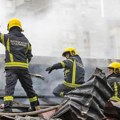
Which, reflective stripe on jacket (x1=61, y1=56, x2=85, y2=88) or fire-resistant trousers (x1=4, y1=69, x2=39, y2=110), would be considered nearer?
fire-resistant trousers (x1=4, y1=69, x2=39, y2=110)

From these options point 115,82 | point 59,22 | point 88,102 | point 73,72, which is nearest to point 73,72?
point 73,72

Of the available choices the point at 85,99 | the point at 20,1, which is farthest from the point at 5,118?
the point at 20,1

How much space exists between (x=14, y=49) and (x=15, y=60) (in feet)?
0.61

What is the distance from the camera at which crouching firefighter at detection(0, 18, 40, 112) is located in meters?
6.55

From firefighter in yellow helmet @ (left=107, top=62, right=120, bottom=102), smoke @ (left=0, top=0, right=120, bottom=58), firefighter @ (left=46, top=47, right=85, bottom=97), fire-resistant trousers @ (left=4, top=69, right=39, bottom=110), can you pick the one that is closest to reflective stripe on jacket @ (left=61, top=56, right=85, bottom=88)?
firefighter @ (left=46, top=47, right=85, bottom=97)

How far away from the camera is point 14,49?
21.8ft

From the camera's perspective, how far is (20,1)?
775 inches

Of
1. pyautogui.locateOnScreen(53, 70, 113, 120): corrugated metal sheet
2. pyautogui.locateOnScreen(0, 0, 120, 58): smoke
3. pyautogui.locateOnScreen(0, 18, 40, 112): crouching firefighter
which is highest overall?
pyautogui.locateOnScreen(0, 0, 120, 58): smoke

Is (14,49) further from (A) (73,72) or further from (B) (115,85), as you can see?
(B) (115,85)

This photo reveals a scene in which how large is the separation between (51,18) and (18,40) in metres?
9.75

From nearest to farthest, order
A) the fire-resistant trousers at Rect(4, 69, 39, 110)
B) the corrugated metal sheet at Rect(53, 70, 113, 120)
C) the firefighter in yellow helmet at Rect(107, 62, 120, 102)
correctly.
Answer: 1. the corrugated metal sheet at Rect(53, 70, 113, 120)
2. the fire-resistant trousers at Rect(4, 69, 39, 110)
3. the firefighter in yellow helmet at Rect(107, 62, 120, 102)

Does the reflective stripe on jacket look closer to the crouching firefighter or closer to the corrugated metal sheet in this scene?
the crouching firefighter

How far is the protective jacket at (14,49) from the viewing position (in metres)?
6.59

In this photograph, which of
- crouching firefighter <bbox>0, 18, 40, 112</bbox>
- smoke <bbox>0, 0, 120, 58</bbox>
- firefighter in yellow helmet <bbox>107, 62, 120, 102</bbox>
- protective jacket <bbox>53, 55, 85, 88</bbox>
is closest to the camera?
crouching firefighter <bbox>0, 18, 40, 112</bbox>
